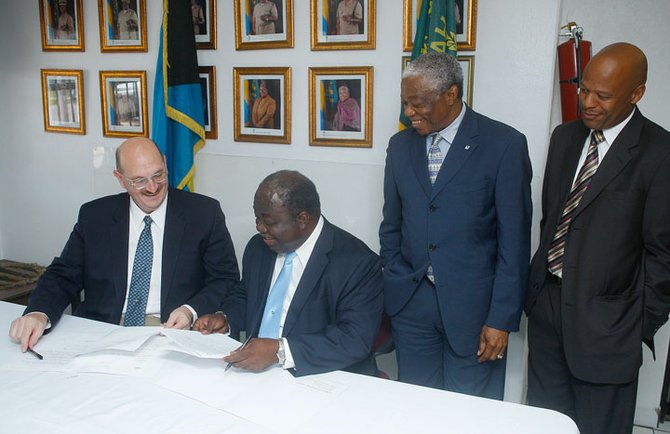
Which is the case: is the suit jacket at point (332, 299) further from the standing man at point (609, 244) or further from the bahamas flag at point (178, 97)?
the bahamas flag at point (178, 97)

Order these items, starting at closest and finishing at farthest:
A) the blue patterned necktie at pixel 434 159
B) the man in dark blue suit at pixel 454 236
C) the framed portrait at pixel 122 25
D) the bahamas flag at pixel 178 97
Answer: the man in dark blue suit at pixel 454 236
the blue patterned necktie at pixel 434 159
the bahamas flag at pixel 178 97
the framed portrait at pixel 122 25

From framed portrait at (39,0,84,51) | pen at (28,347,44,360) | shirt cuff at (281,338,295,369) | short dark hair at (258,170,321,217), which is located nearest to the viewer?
shirt cuff at (281,338,295,369)

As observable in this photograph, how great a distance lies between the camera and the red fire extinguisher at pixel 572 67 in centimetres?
255

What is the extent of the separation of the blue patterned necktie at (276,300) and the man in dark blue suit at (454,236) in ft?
1.42

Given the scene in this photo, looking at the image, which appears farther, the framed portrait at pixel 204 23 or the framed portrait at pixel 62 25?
the framed portrait at pixel 62 25

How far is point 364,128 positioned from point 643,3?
150 cm

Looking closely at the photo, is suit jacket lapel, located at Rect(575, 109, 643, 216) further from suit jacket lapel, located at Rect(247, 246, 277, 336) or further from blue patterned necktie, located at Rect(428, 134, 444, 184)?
suit jacket lapel, located at Rect(247, 246, 277, 336)

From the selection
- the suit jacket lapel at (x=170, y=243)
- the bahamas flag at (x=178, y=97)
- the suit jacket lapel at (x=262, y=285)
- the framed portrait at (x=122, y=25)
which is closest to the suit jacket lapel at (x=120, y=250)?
the suit jacket lapel at (x=170, y=243)

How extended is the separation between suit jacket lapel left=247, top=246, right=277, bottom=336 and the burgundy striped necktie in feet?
3.40

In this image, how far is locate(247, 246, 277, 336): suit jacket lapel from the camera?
2059mm

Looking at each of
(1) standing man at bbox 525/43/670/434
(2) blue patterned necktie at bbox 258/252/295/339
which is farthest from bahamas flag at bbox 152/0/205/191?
(1) standing man at bbox 525/43/670/434

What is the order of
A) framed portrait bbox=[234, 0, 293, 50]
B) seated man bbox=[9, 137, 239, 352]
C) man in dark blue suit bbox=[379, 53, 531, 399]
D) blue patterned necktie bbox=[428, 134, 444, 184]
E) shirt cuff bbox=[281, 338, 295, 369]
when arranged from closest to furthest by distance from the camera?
shirt cuff bbox=[281, 338, 295, 369] < man in dark blue suit bbox=[379, 53, 531, 399] < blue patterned necktie bbox=[428, 134, 444, 184] < seated man bbox=[9, 137, 239, 352] < framed portrait bbox=[234, 0, 293, 50]

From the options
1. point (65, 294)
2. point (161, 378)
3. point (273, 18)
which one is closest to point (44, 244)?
point (65, 294)

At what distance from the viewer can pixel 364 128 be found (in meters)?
2.96
